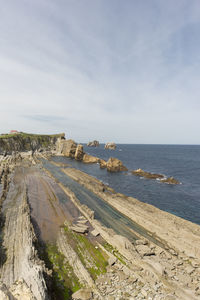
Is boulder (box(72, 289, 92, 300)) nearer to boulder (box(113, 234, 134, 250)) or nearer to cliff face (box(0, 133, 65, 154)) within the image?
boulder (box(113, 234, 134, 250))

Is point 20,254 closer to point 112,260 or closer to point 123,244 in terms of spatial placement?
point 112,260

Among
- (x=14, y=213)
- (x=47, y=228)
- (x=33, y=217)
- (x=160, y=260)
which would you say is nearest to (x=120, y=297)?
(x=160, y=260)

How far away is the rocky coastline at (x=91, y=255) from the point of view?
14.7m

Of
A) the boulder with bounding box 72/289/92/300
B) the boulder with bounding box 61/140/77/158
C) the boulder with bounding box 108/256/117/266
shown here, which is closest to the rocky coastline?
the boulder with bounding box 72/289/92/300

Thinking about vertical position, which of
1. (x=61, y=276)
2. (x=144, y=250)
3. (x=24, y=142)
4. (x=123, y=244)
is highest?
(x=24, y=142)

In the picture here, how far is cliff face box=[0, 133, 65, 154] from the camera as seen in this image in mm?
113625

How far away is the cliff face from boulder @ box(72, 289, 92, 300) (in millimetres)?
115265

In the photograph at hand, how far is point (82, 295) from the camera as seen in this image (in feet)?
47.6

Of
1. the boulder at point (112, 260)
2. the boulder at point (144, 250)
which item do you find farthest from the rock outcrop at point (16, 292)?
the boulder at point (144, 250)

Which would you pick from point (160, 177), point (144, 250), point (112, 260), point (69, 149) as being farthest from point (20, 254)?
point (69, 149)

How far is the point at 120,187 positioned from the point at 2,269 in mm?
42344

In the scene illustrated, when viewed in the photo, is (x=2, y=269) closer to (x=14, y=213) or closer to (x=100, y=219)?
(x=14, y=213)

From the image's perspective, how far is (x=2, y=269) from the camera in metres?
16.2

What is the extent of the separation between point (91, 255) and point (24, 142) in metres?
140
